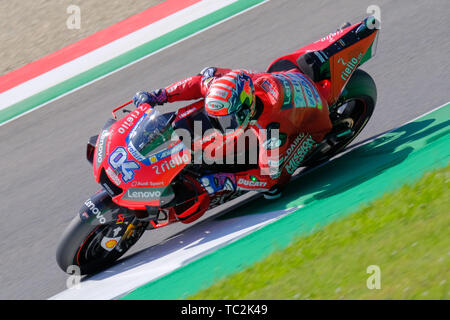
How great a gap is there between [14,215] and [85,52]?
4419 millimetres

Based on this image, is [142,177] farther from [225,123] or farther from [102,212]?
[225,123]

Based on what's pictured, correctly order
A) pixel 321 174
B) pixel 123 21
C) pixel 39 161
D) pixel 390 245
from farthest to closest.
→ 1. pixel 123 21
2. pixel 39 161
3. pixel 321 174
4. pixel 390 245

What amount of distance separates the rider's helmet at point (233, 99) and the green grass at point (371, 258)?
49.5 inches

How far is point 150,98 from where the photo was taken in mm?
6398

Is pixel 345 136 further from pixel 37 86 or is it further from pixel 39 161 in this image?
pixel 37 86

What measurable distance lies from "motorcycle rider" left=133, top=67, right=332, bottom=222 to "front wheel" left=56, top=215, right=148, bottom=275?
71 centimetres

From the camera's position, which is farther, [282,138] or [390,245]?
[282,138]

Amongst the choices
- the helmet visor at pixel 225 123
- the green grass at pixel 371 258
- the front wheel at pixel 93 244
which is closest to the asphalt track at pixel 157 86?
the front wheel at pixel 93 244

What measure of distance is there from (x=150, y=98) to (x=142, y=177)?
3.57 feet

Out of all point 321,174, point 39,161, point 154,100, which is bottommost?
point 321,174

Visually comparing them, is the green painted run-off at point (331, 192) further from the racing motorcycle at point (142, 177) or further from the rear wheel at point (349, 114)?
the racing motorcycle at point (142, 177)

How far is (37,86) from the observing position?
10453 mm

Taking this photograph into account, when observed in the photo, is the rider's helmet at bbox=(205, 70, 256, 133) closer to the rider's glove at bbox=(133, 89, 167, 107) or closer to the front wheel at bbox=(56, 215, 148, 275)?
the rider's glove at bbox=(133, 89, 167, 107)

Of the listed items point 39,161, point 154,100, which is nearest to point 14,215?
point 39,161
